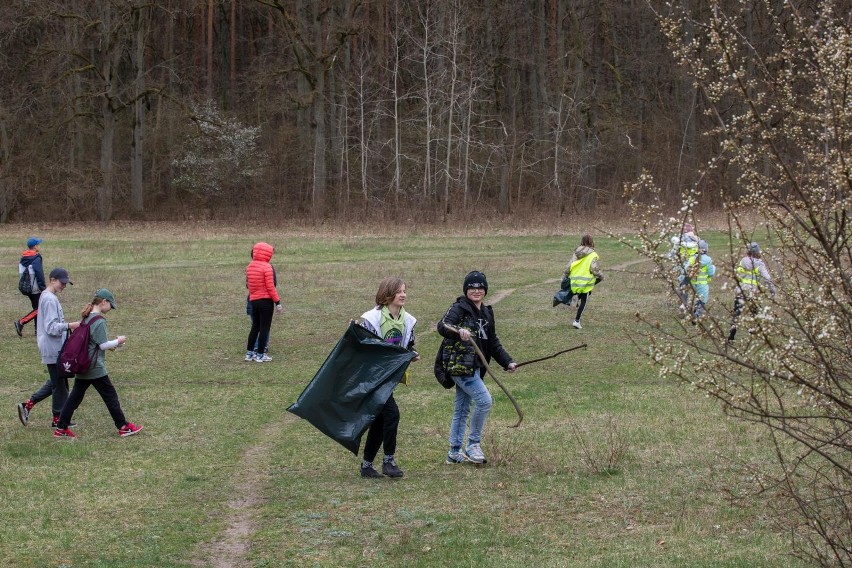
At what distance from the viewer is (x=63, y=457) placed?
431 inches

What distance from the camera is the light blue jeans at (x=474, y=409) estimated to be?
10.1 meters

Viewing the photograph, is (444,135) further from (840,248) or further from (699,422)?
(840,248)

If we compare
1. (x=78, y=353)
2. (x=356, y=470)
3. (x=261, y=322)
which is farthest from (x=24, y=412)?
(x=261, y=322)

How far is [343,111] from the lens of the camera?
5478 cm

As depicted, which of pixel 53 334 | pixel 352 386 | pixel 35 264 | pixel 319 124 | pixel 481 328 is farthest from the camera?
pixel 319 124

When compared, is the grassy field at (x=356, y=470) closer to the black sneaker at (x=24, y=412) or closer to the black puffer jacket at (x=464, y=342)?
the black sneaker at (x=24, y=412)

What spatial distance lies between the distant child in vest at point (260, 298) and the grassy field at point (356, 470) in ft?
1.93

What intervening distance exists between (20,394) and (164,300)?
31.9ft

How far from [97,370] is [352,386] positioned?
3.45 m

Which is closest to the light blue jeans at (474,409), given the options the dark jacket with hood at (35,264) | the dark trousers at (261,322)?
the dark trousers at (261,322)

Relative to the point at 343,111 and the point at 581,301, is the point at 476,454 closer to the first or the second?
the point at 581,301

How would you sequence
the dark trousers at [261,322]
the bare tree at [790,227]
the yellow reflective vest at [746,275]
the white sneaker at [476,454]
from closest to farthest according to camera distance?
the bare tree at [790,227] → the yellow reflective vest at [746,275] → the white sneaker at [476,454] → the dark trousers at [261,322]

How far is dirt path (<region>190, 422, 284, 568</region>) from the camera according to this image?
310 inches

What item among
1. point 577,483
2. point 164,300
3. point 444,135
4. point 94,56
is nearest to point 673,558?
point 577,483
